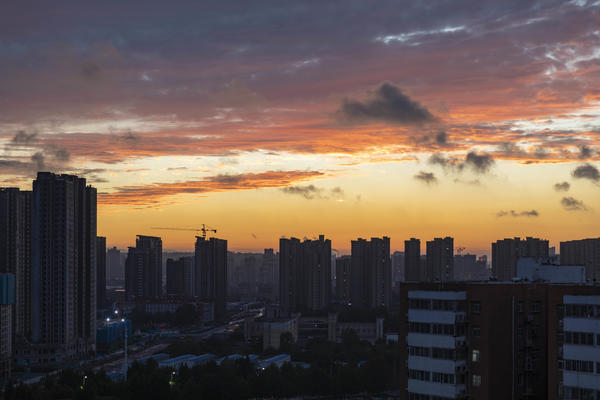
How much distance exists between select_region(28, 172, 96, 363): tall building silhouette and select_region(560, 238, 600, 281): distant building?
188 ft

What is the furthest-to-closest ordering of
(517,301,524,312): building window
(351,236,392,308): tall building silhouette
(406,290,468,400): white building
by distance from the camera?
(351,236,392,308): tall building silhouette, (517,301,524,312): building window, (406,290,468,400): white building

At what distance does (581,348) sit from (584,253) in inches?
3063

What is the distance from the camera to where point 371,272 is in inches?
5443

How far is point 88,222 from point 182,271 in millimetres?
95869

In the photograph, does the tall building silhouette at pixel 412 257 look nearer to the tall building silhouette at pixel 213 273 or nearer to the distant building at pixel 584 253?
the distant building at pixel 584 253

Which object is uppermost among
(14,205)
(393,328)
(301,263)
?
(14,205)

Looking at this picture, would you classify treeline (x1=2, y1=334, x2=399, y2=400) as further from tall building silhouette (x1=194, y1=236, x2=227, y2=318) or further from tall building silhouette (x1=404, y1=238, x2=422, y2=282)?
tall building silhouette (x1=194, y1=236, x2=227, y2=318)

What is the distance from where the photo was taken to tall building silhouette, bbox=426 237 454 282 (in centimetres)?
12394

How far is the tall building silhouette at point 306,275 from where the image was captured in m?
137

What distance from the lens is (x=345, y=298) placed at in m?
151

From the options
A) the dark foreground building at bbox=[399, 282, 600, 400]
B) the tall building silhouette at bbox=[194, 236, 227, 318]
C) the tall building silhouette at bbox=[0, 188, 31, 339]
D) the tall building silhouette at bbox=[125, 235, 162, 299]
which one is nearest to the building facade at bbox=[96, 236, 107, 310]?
the tall building silhouette at bbox=[125, 235, 162, 299]

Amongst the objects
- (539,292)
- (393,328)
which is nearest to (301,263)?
(393,328)

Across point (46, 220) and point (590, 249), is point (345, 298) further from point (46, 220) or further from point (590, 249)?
point (46, 220)

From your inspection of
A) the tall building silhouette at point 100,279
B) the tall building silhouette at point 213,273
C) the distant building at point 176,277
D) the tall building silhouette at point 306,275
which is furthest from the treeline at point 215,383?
the distant building at point 176,277
